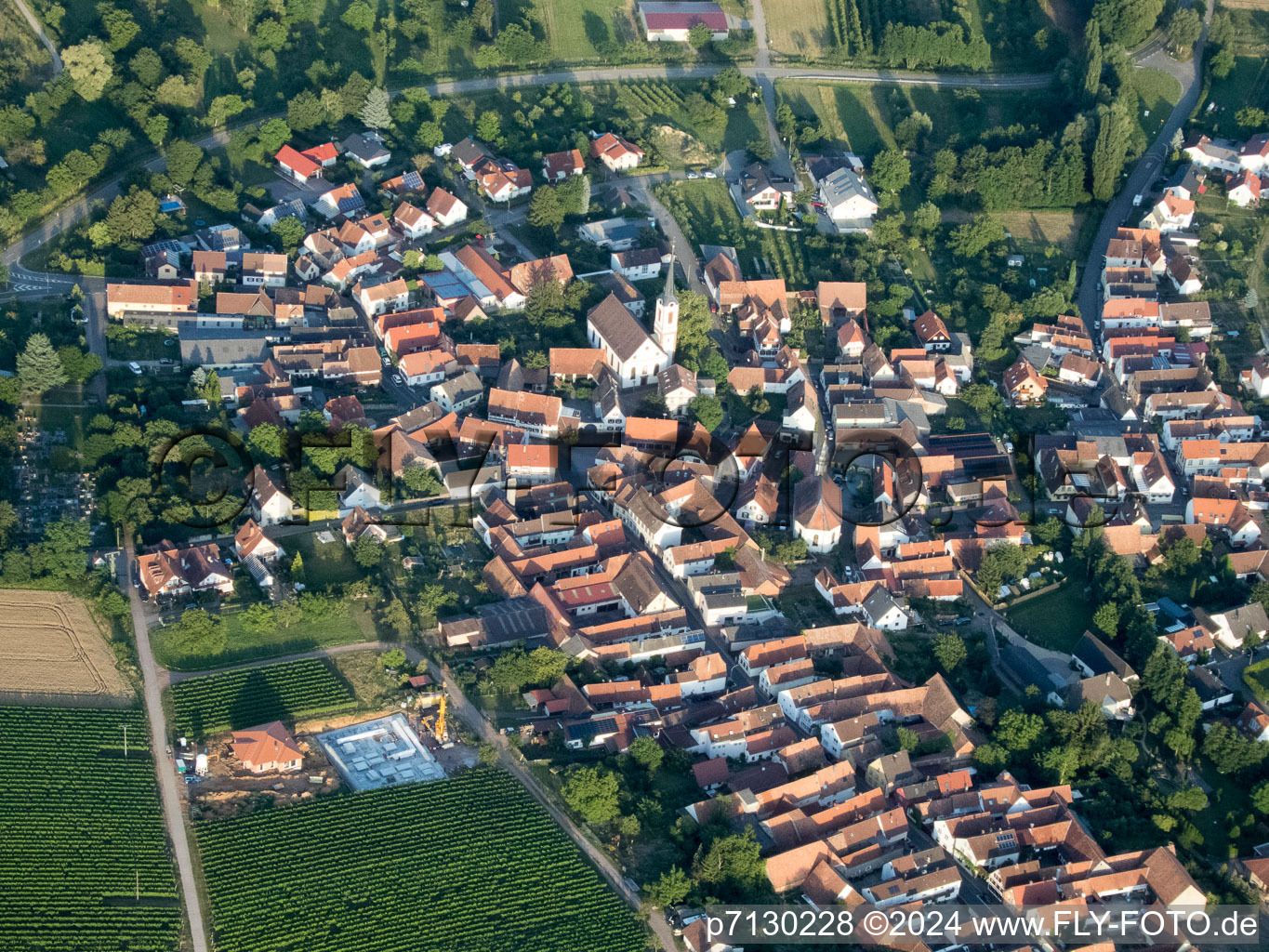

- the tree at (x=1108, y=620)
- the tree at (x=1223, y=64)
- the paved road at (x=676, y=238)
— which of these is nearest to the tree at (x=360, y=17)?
the paved road at (x=676, y=238)

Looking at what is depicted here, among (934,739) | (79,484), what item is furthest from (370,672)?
(934,739)

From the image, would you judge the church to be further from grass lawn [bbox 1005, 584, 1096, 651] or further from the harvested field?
the harvested field

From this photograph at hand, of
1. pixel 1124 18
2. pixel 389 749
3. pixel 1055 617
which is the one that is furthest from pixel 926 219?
pixel 389 749

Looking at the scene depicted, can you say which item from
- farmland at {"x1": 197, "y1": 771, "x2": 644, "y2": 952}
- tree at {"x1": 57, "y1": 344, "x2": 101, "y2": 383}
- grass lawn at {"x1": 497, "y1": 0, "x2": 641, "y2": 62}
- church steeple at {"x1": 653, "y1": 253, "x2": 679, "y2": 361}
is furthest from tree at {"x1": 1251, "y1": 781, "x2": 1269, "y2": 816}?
grass lawn at {"x1": 497, "y1": 0, "x2": 641, "y2": 62}

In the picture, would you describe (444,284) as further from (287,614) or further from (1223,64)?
(1223,64)

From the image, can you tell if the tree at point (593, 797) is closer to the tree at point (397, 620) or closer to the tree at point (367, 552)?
the tree at point (397, 620)

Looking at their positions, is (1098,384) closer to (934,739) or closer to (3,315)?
(934,739)

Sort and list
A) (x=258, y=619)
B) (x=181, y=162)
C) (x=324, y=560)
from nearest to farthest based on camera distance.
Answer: (x=258, y=619), (x=324, y=560), (x=181, y=162)
